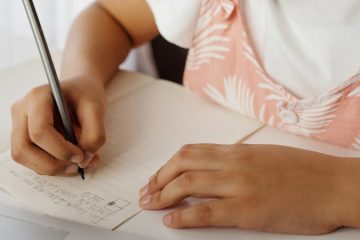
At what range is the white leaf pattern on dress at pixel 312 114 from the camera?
0.69 meters

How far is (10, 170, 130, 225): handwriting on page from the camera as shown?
577 millimetres

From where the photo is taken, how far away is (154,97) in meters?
0.81

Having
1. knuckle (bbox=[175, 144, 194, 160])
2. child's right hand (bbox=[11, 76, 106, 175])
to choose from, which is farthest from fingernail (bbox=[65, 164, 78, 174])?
knuckle (bbox=[175, 144, 194, 160])

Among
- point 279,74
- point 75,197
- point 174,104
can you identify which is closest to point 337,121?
point 279,74

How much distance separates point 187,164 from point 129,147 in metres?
0.12

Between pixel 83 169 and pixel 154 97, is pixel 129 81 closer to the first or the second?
pixel 154 97

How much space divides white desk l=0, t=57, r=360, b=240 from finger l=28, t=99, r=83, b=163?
2.7 inches

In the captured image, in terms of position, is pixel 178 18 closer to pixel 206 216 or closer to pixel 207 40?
pixel 207 40

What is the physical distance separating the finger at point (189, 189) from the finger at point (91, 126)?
0.11 meters

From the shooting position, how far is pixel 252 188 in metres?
0.56

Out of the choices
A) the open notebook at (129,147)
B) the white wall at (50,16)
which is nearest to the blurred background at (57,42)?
the white wall at (50,16)

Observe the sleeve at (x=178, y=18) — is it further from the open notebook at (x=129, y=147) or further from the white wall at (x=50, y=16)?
the white wall at (x=50, y=16)

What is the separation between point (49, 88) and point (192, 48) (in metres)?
0.23

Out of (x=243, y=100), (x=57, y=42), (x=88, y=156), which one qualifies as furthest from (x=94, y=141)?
(x=57, y=42)
